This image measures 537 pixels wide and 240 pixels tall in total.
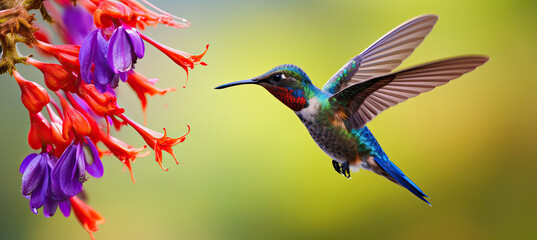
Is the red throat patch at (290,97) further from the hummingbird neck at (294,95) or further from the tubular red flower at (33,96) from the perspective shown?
the tubular red flower at (33,96)

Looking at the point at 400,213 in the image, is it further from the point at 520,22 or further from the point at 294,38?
the point at 520,22

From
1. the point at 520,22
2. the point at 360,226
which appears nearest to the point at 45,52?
the point at 360,226

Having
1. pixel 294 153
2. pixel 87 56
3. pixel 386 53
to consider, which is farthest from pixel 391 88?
pixel 294 153

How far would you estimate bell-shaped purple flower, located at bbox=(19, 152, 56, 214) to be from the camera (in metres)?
0.82

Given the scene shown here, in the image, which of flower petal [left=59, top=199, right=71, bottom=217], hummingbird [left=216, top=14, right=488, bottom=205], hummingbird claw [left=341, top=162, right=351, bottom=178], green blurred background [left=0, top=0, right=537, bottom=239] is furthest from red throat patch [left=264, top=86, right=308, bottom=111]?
green blurred background [left=0, top=0, right=537, bottom=239]

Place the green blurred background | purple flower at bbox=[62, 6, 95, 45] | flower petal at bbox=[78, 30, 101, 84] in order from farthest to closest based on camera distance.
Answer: the green blurred background, purple flower at bbox=[62, 6, 95, 45], flower petal at bbox=[78, 30, 101, 84]

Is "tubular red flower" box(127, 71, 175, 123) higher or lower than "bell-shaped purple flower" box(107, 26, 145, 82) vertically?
lower

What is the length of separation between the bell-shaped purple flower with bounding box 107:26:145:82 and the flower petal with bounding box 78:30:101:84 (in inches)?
1.0

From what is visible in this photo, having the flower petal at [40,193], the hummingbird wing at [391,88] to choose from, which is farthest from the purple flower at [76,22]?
the hummingbird wing at [391,88]

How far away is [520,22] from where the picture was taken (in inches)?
130

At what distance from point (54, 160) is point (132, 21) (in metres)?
0.26

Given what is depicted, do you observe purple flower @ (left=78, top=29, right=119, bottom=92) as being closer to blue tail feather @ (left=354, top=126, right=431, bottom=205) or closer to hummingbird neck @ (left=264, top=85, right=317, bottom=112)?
hummingbird neck @ (left=264, top=85, right=317, bottom=112)

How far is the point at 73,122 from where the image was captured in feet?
2.75

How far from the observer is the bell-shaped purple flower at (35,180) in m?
0.82
